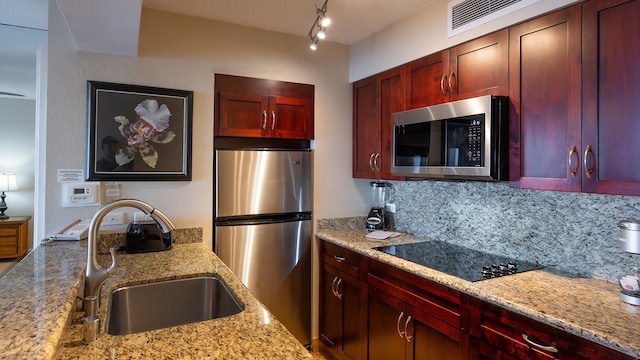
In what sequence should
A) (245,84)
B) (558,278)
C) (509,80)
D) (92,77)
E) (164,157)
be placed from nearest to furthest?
(558,278)
(509,80)
(92,77)
(164,157)
(245,84)

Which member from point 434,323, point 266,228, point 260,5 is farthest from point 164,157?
point 434,323

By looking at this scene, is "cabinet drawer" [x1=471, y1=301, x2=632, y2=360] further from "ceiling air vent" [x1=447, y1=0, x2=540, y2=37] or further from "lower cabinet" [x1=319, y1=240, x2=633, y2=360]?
"ceiling air vent" [x1=447, y1=0, x2=540, y2=37]

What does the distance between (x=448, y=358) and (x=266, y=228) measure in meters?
1.48

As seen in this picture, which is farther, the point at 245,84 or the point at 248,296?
the point at 245,84

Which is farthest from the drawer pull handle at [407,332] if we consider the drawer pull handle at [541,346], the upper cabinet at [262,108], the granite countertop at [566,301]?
the upper cabinet at [262,108]

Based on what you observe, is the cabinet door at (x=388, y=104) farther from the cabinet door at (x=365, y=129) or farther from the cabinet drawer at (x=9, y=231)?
the cabinet drawer at (x=9, y=231)

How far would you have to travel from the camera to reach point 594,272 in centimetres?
167

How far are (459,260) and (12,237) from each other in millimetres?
6191

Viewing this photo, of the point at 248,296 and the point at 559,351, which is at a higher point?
the point at 248,296

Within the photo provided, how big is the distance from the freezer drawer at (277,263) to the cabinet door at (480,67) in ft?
4.90

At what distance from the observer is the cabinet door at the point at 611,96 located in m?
1.35

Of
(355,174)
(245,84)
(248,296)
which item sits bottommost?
(248,296)

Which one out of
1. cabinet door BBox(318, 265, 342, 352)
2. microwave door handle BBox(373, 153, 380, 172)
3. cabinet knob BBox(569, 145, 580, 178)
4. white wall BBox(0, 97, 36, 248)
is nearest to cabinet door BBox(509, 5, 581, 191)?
cabinet knob BBox(569, 145, 580, 178)

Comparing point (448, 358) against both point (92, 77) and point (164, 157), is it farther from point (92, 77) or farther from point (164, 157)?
point (92, 77)
